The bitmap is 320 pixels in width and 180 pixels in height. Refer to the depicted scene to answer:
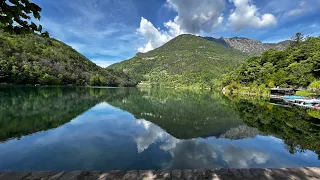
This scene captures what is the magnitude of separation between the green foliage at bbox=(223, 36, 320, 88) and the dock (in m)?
59.3

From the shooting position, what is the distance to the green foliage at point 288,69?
5475cm

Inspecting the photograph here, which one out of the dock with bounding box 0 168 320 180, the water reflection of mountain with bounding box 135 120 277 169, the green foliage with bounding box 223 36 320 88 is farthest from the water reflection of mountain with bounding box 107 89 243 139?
the green foliage with bounding box 223 36 320 88

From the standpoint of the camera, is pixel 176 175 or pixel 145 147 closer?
pixel 176 175

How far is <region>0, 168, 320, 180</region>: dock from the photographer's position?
4875 mm

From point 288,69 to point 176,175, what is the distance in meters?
70.2

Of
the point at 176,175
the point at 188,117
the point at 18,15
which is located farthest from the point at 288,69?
the point at 18,15


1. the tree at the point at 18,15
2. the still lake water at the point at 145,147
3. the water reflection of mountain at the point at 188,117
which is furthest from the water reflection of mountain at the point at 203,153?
the tree at the point at 18,15

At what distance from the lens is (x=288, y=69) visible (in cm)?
6334

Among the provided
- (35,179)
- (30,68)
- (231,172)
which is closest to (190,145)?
(231,172)

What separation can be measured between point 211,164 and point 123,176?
15.8 ft

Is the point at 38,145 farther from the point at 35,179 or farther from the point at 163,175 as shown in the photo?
the point at 163,175

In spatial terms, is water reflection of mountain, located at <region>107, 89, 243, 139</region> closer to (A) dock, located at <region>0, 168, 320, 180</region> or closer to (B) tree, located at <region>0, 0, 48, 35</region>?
(A) dock, located at <region>0, 168, 320, 180</region>

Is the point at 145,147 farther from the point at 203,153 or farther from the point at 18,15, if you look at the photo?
the point at 18,15

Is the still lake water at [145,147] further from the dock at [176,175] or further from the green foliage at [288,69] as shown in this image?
the green foliage at [288,69]
